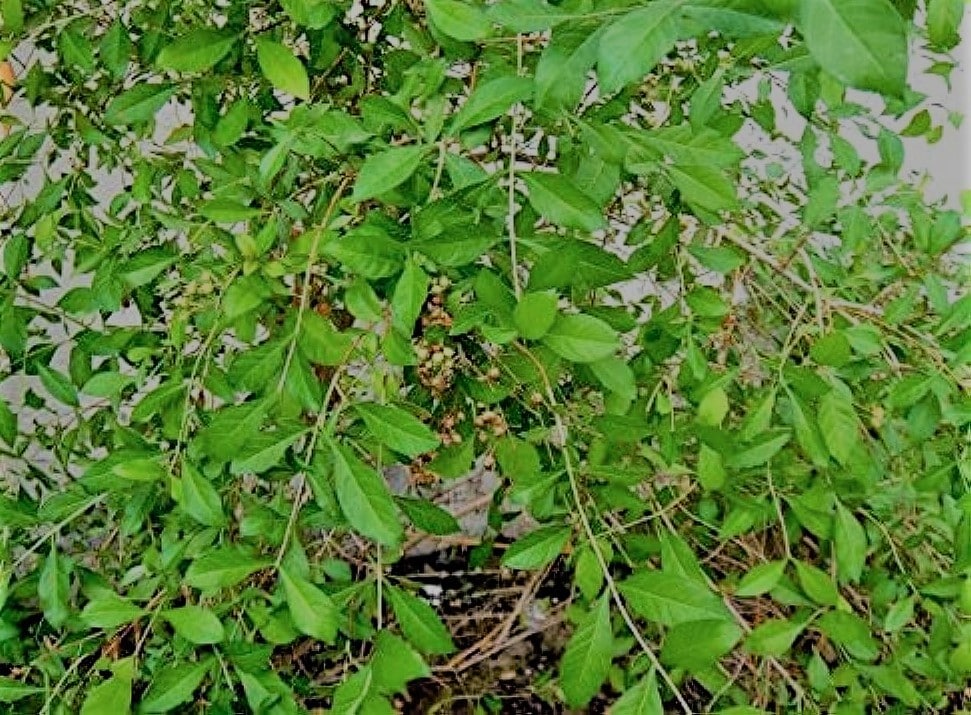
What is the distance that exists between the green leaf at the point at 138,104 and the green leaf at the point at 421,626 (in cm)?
34

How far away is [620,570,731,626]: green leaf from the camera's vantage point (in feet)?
1.75

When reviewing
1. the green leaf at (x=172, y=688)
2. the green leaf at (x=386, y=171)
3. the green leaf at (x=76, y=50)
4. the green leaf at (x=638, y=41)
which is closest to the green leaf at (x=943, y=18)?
the green leaf at (x=638, y=41)

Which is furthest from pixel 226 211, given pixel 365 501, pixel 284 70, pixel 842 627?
pixel 842 627

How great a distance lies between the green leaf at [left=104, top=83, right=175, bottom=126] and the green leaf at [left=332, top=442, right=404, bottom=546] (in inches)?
11.6

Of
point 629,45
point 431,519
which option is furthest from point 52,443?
point 629,45

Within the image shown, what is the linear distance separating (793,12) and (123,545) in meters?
0.70

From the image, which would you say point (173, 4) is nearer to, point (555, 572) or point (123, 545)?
point (123, 545)

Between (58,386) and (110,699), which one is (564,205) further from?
(58,386)

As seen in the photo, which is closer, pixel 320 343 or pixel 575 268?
pixel 575 268

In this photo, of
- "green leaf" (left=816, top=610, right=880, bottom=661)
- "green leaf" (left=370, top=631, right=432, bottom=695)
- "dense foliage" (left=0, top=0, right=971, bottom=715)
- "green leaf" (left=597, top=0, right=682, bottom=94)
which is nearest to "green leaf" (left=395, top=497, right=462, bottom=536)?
"dense foliage" (left=0, top=0, right=971, bottom=715)

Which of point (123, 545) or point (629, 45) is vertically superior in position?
point (629, 45)

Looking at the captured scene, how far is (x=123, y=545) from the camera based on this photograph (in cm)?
89

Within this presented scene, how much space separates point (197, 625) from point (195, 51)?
0.29 m

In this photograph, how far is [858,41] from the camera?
0.95 ft
